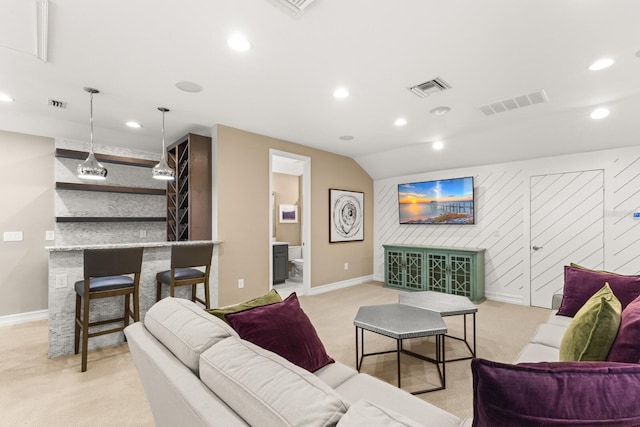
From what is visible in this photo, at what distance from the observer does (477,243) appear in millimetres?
4953

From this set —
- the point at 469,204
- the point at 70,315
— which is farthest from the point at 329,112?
the point at 70,315

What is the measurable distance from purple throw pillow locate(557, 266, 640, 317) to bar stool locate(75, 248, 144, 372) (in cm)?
387

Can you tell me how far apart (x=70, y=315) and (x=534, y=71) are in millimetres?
4778

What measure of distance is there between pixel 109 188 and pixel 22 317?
1941 mm

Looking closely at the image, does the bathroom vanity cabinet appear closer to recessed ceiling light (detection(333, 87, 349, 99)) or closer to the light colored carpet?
the light colored carpet

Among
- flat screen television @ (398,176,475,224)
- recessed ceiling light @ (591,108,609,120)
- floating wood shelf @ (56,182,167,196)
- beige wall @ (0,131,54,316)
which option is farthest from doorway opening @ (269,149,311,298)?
recessed ceiling light @ (591,108,609,120)

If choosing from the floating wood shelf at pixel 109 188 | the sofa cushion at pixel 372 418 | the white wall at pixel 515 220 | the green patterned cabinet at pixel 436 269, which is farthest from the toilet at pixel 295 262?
the sofa cushion at pixel 372 418

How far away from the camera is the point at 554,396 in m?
0.71

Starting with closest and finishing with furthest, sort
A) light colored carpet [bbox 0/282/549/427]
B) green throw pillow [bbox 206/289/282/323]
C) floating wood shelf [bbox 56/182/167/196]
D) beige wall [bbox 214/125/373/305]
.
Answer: green throw pillow [bbox 206/289/282/323]
light colored carpet [bbox 0/282/549/427]
beige wall [bbox 214/125/373/305]
floating wood shelf [bbox 56/182/167/196]

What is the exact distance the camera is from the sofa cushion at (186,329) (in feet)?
3.69

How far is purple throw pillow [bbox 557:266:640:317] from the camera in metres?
2.17

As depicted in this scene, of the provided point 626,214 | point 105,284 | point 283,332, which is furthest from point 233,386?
point 626,214

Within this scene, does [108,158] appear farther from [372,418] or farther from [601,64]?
[601,64]

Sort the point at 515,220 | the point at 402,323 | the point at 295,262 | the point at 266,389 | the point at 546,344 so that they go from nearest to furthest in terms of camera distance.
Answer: the point at 266,389, the point at 546,344, the point at 402,323, the point at 515,220, the point at 295,262
